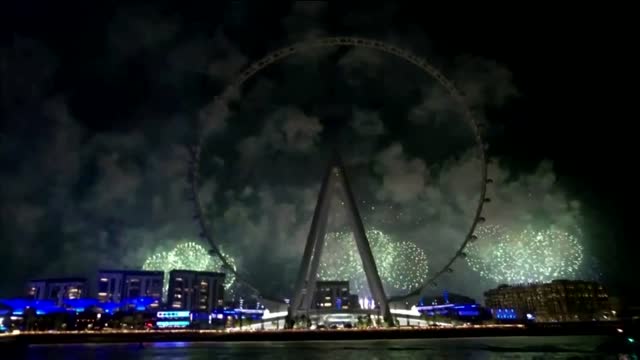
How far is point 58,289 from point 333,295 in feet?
Answer: 267

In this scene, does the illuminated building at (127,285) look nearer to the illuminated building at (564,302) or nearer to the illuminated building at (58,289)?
the illuminated building at (58,289)

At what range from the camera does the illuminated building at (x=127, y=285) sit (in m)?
138

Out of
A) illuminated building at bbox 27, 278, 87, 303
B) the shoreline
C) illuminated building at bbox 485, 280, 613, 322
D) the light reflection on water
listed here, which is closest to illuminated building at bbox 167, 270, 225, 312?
illuminated building at bbox 27, 278, 87, 303

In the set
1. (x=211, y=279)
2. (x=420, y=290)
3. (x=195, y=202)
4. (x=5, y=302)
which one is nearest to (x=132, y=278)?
(x=211, y=279)

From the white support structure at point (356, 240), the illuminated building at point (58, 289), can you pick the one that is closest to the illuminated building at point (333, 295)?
the white support structure at point (356, 240)

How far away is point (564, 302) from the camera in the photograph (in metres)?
110

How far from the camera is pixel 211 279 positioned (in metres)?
143

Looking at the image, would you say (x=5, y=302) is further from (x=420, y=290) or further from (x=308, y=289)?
(x=420, y=290)

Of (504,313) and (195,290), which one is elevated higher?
(195,290)

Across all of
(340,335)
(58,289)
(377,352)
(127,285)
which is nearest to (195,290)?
(127,285)

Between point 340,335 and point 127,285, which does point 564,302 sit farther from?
point 127,285

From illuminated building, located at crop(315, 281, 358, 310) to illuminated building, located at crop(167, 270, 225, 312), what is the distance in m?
44.3

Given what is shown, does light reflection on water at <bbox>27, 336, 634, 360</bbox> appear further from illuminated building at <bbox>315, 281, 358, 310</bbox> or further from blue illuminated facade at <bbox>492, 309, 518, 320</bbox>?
blue illuminated facade at <bbox>492, 309, 518, 320</bbox>

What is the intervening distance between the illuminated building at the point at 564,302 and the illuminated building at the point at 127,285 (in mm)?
92139
